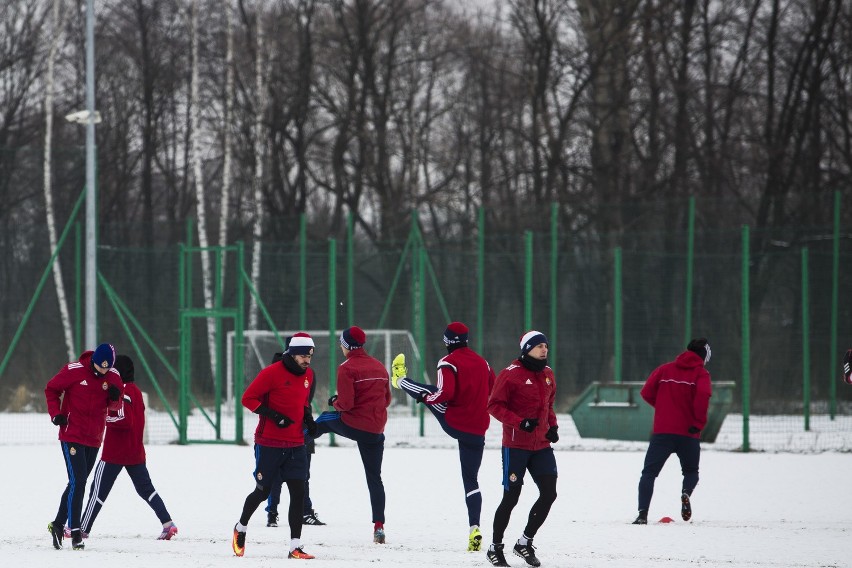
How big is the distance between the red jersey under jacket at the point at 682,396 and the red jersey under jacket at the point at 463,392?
2.06m

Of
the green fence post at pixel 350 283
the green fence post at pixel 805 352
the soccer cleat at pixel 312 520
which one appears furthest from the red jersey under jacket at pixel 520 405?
the green fence post at pixel 350 283

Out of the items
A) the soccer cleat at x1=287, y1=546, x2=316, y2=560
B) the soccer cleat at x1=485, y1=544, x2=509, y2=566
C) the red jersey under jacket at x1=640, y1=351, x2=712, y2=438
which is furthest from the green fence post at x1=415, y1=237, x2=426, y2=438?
the soccer cleat at x1=485, y1=544, x2=509, y2=566

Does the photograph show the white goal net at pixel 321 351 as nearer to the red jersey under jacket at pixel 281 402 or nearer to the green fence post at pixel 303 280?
the green fence post at pixel 303 280

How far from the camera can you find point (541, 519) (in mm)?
9492

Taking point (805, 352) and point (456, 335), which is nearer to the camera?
point (456, 335)

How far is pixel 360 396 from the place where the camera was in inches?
436

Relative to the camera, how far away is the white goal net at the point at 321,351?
2475 centimetres

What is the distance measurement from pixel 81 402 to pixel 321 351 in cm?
1514

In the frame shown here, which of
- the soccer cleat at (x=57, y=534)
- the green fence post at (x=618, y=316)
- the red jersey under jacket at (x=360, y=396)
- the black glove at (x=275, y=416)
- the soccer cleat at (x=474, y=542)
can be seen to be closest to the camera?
the black glove at (x=275, y=416)

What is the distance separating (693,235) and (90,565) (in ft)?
56.2

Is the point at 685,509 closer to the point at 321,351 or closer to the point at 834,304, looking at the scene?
the point at 834,304

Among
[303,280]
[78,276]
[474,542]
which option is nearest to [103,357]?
[474,542]

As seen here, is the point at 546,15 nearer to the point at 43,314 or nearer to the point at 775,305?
the point at 775,305

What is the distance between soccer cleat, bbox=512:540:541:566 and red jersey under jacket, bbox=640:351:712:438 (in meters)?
3.14
